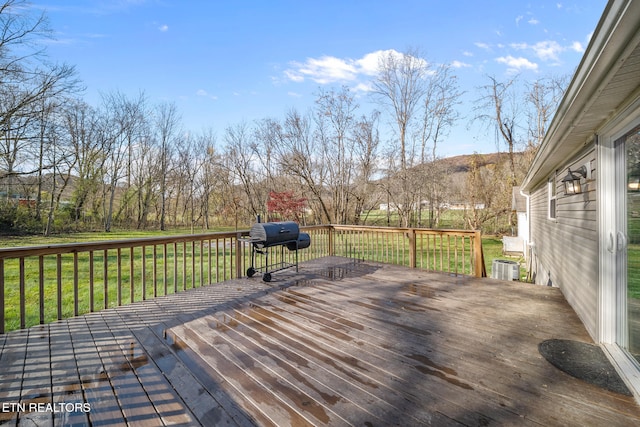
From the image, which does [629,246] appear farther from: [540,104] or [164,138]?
[164,138]

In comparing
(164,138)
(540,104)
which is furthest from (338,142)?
(164,138)

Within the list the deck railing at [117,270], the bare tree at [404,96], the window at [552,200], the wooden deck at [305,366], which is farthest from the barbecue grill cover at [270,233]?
the bare tree at [404,96]

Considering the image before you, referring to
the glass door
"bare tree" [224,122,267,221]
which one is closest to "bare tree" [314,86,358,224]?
"bare tree" [224,122,267,221]

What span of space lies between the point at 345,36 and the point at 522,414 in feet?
34.6

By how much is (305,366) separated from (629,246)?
8.72 ft

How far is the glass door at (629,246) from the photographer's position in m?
1.96

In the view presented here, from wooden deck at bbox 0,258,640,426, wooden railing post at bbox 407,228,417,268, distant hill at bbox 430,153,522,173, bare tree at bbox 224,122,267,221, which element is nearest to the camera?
wooden deck at bbox 0,258,640,426

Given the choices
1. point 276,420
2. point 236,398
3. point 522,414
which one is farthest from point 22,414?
point 522,414

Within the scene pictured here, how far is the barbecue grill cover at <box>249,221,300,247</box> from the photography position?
423 centimetres

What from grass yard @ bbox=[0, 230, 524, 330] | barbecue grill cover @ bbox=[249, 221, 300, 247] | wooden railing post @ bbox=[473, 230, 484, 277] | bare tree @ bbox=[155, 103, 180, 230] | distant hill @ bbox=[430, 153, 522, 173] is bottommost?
grass yard @ bbox=[0, 230, 524, 330]

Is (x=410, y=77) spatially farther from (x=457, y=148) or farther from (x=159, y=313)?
(x=159, y=313)

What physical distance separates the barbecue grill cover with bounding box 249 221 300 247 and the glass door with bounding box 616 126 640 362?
150 inches

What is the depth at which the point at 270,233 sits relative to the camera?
4.28 meters

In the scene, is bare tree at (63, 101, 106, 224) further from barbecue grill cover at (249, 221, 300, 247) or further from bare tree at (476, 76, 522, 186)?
bare tree at (476, 76, 522, 186)
